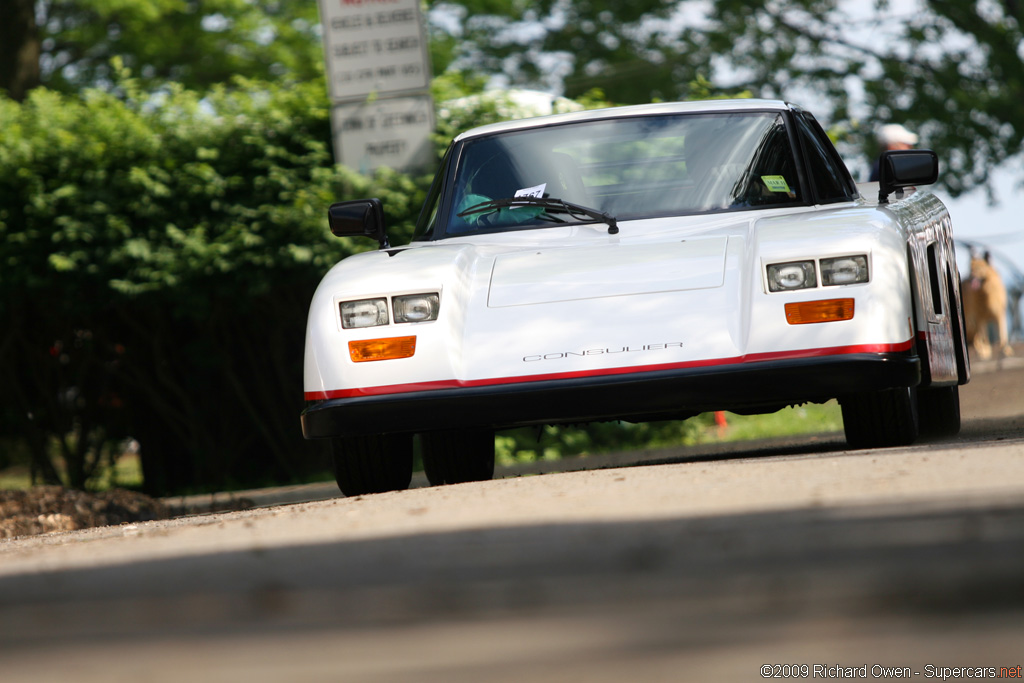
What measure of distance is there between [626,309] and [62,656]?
306 cm

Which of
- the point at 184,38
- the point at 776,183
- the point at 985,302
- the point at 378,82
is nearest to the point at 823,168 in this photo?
the point at 776,183

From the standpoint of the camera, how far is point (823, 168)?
635 centimetres

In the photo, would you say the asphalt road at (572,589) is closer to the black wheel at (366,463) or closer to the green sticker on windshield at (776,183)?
the black wheel at (366,463)

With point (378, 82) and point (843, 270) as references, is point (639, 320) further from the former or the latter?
point (378, 82)

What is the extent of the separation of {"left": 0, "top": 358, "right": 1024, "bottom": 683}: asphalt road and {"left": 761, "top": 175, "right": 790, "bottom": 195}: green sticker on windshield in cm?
188

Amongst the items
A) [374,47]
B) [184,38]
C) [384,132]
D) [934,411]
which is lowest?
[934,411]

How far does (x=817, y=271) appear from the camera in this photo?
507 cm

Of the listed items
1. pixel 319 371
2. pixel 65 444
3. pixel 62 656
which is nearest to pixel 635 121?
pixel 319 371

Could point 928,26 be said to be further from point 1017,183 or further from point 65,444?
point 65,444

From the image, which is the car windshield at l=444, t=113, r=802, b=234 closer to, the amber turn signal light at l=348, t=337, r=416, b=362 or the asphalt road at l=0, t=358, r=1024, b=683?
the amber turn signal light at l=348, t=337, r=416, b=362

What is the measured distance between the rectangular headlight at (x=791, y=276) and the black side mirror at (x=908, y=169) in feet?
4.28

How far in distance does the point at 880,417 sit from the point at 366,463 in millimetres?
2147

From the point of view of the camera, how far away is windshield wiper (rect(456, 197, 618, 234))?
598cm

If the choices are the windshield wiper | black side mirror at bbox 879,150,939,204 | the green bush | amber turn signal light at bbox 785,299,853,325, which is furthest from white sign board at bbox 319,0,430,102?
amber turn signal light at bbox 785,299,853,325
